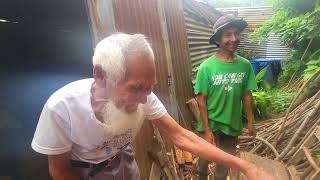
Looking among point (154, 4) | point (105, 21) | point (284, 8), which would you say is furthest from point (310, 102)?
point (284, 8)

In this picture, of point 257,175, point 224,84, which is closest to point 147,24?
point 224,84

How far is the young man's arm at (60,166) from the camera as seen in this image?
77.7 inches

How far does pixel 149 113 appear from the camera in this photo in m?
2.27

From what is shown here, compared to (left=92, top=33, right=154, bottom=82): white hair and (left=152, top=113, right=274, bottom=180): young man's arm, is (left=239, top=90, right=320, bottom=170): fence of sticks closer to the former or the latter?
(left=152, top=113, right=274, bottom=180): young man's arm

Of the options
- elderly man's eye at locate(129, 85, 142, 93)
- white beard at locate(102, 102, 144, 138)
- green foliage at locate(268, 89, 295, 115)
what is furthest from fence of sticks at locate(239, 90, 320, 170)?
green foliage at locate(268, 89, 295, 115)

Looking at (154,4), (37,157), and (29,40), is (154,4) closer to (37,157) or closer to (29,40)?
(29,40)

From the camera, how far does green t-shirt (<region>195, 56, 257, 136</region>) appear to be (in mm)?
3934

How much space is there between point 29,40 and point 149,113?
10.2ft

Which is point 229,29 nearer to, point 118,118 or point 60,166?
point 118,118

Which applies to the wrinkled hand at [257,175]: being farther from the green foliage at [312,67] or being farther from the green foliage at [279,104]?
the green foliage at [279,104]

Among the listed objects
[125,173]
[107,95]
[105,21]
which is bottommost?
[125,173]

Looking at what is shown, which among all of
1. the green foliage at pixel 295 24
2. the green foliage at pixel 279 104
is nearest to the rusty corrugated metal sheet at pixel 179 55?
the green foliage at pixel 279 104

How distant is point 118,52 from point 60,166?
31.2 inches

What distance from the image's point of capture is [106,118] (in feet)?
6.47
